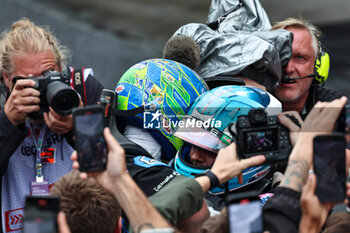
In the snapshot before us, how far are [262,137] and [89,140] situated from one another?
0.77 m

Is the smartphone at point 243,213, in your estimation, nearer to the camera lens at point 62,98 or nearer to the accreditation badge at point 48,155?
the camera lens at point 62,98

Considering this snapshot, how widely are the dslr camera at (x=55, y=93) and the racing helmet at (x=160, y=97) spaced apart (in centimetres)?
45

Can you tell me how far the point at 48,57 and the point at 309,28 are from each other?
202 cm

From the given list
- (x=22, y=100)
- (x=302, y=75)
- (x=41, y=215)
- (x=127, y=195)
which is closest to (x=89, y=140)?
(x=127, y=195)

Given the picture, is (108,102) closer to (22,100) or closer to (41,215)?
(22,100)

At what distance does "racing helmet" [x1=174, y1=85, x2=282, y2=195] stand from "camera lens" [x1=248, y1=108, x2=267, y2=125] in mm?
354

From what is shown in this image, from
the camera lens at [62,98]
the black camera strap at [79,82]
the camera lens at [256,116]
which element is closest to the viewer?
the camera lens at [256,116]

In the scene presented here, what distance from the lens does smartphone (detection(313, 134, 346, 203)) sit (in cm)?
176

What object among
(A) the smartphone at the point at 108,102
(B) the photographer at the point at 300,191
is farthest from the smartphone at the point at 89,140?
(A) the smartphone at the point at 108,102

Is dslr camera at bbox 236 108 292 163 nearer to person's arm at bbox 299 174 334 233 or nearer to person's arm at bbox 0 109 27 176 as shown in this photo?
person's arm at bbox 299 174 334 233

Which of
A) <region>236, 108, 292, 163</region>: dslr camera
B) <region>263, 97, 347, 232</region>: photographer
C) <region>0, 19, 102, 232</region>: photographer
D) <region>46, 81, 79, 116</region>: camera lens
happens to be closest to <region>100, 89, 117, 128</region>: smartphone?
<region>0, 19, 102, 232</region>: photographer

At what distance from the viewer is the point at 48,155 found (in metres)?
2.55

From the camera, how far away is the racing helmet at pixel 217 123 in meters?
2.57

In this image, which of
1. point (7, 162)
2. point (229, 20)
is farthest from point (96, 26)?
point (7, 162)
